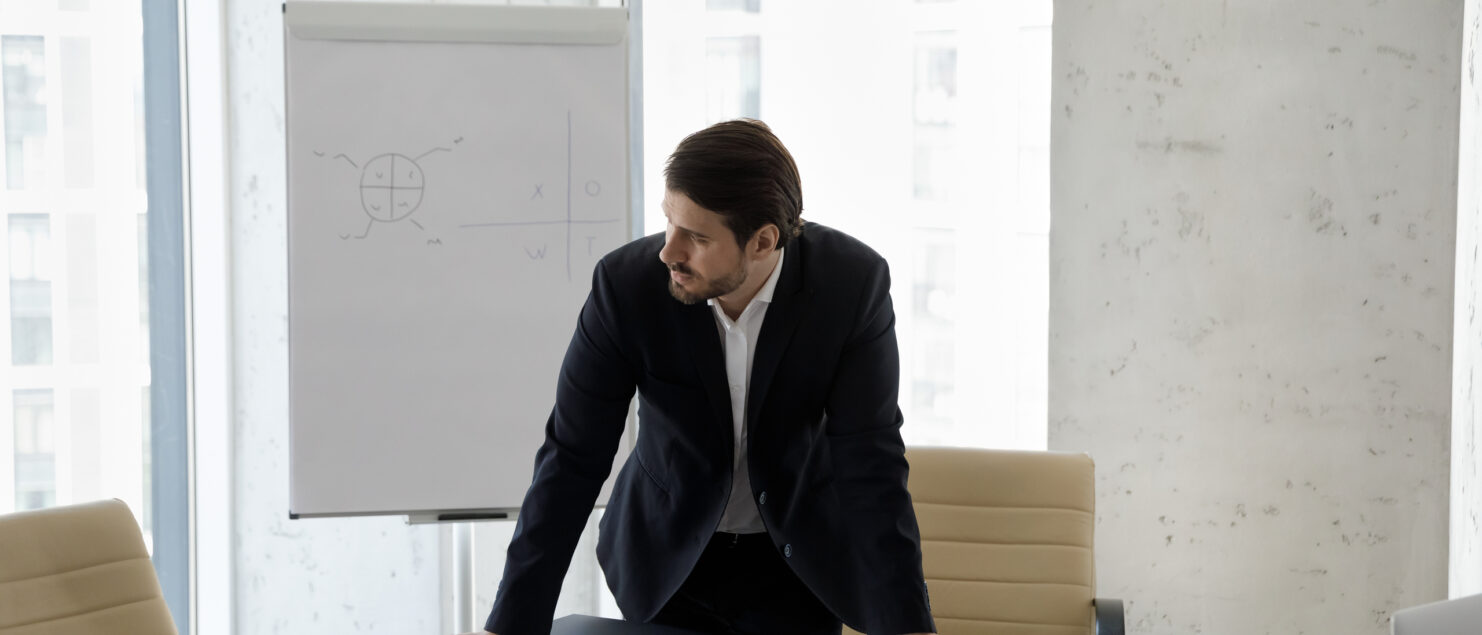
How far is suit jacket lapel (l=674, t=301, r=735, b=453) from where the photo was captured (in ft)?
5.02

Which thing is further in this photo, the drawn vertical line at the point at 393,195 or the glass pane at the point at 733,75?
the glass pane at the point at 733,75

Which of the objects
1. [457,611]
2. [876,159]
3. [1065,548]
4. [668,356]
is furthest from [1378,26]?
[457,611]

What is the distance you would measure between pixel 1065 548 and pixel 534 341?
45.2 inches

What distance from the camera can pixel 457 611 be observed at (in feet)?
8.04

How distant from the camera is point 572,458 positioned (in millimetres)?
1518

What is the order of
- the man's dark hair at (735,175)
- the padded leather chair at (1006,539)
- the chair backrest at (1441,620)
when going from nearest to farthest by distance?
the chair backrest at (1441,620) → the man's dark hair at (735,175) → the padded leather chair at (1006,539)

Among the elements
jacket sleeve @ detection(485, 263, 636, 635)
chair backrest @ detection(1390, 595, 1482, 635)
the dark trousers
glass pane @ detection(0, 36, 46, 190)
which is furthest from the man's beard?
glass pane @ detection(0, 36, 46, 190)

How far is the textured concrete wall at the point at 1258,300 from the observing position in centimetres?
243

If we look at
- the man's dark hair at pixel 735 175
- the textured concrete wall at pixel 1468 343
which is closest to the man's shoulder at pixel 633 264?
the man's dark hair at pixel 735 175

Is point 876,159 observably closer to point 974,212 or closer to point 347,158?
point 974,212

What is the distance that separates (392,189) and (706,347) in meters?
1.05

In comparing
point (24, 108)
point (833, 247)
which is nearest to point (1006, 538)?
point (833, 247)

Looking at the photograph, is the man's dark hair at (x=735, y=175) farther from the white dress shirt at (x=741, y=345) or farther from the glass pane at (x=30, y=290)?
the glass pane at (x=30, y=290)

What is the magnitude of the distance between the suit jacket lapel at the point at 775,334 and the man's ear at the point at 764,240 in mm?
98
